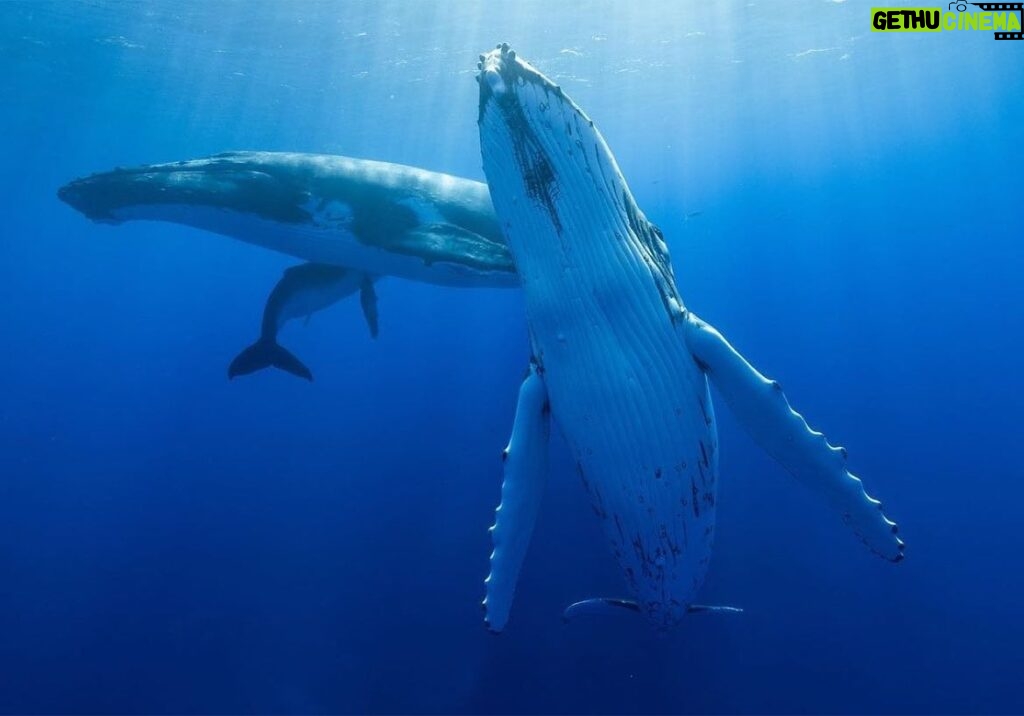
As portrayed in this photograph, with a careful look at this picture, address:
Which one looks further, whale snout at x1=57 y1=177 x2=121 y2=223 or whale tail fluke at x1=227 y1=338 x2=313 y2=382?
whale tail fluke at x1=227 y1=338 x2=313 y2=382

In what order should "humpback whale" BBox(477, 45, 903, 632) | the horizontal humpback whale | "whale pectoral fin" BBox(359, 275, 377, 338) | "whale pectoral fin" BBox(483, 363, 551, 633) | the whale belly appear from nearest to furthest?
"humpback whale" BBox(477, 45, 903, 632), the whale belly, "whale pectoral fin" BBox(483, 363, 551, 633), the horizontal humpback whale, "whale pectoral fin" BBox(359, 275, 377, 338)

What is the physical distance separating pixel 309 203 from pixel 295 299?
329cm

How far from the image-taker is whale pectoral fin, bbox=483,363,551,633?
3799 mm

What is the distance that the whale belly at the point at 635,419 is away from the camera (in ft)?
11.0

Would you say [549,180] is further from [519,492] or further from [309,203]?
[309,203]

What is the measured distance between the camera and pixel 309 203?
262 inches

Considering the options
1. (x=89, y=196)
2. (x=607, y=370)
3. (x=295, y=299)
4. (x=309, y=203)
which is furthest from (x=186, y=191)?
(x=607, y=370)

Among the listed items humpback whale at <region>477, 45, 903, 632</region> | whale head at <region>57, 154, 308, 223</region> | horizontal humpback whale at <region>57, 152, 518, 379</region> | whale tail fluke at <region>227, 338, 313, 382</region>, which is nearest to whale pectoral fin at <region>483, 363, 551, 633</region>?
humpback whale at <region>477, 45, 903, 632</region>

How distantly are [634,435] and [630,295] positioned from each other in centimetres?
80

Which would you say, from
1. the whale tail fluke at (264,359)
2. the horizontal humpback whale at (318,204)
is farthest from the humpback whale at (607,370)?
the whale tail fluke at (264,359)

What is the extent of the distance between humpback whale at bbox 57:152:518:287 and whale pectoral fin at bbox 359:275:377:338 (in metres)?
2.44

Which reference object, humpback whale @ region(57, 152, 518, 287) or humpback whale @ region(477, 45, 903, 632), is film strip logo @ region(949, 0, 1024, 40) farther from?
humpback whale @ region(477, 45, 903, 632)

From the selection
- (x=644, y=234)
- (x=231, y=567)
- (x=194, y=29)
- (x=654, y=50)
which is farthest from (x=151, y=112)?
(x=644, y=234)

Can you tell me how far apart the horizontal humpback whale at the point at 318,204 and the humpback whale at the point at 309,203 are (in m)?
0.01
